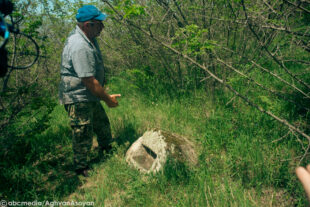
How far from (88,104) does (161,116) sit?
166 centimetres

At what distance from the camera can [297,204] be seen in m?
2.12

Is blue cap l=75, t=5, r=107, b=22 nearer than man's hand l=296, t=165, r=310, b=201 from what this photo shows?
No

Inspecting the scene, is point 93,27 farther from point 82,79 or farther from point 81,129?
point 81,129

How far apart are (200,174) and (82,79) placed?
73.4 inches

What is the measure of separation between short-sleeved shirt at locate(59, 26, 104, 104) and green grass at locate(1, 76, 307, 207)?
0.96 meters

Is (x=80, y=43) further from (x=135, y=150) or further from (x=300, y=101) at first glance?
(x=300, y=101)

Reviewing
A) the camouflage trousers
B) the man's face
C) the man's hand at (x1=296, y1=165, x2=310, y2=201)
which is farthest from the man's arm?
the man's hand at (x1=296, y1=165, x2=310, y2=201)

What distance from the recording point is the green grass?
7.25 feet

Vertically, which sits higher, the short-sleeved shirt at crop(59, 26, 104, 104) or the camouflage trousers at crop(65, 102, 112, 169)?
the short-sleeved shirt at crop(59, 26, 104, 104)

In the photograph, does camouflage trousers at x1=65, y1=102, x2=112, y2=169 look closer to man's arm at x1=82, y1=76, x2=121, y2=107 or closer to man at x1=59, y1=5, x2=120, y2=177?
man at x1=59, y1=5, x2=120, y2=177

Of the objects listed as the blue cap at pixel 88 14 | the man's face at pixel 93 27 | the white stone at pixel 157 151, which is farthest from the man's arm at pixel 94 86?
the white stone at pixel 157 151

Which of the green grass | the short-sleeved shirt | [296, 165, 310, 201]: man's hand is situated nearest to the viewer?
[296, 165, 310, 201]: man's hand

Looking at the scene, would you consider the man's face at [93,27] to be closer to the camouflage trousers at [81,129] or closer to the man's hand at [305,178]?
the camouflage trousers at [81,129]

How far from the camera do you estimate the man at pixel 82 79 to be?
242 cm
